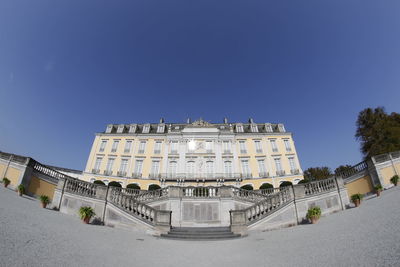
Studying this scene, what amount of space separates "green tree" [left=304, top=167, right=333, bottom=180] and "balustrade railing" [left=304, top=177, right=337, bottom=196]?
40305 millimetres

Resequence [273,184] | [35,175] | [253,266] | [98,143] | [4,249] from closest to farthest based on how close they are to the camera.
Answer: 1. [4,249]
2. [253,266]
3. [35,175]
4. [273,184]
5. [98,143]

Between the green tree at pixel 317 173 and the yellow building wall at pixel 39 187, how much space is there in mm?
52155

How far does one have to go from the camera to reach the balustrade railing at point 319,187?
38.1 ft

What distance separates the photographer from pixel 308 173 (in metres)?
49.9

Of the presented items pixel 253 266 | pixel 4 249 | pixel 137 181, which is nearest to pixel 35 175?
pixel 4 249

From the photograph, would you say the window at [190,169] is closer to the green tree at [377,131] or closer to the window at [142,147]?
the window at [142,147]

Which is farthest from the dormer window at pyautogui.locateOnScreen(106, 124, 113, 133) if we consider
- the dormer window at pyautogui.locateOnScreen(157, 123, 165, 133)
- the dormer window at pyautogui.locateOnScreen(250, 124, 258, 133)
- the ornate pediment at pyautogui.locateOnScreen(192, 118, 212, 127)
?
the dormer window at pyautogui.locateOnScreen(250, 124, 258, 133)

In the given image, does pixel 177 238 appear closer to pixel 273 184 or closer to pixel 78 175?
pixel 273 184

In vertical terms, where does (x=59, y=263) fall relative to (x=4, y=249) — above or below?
below

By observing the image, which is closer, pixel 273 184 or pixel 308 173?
pixel 273 184

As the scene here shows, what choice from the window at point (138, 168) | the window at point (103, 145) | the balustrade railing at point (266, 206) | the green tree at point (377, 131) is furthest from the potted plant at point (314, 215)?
the window at point (103, 145)

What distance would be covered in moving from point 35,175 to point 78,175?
2913 cm

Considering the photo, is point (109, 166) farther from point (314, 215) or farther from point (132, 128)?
point (314, 215)

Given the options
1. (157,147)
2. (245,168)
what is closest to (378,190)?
(245,168)
